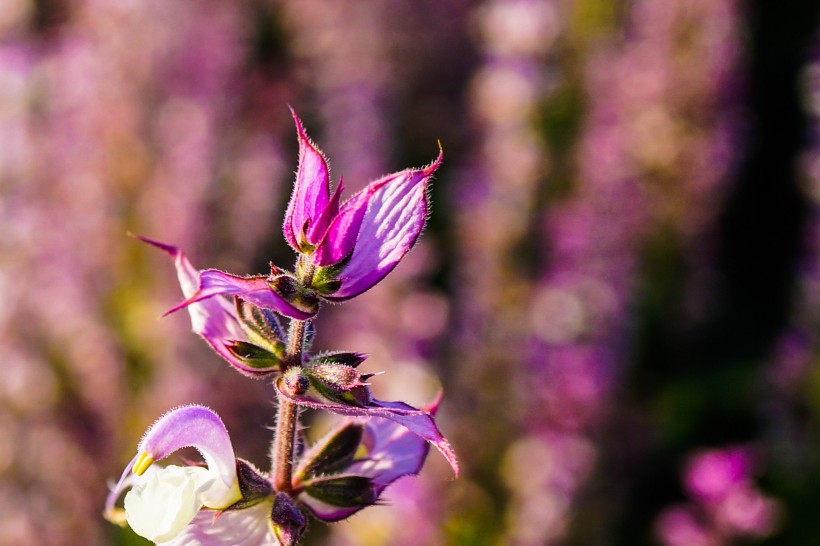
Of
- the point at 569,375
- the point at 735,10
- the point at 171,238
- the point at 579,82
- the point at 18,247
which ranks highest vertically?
the point at 735,10

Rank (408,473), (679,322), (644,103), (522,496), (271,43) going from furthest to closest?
1. (271,43)
2. (679,322)
3. (644,103)
4. (522,496)
5. (408,473)

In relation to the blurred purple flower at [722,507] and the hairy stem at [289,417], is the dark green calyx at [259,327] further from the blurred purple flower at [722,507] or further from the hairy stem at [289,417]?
the blurred purple flower at [722,507]

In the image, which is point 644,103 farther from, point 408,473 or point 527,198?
point 408,473

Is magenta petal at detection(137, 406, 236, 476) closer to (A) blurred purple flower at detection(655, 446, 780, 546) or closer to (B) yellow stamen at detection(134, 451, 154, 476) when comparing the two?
(B) yellow stamen at detection(134, 451, 154, 476)

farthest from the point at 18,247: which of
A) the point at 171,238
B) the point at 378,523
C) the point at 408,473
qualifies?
the point at 408,473

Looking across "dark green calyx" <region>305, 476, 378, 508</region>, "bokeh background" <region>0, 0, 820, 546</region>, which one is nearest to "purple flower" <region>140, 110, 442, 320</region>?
"dark green calyx" <region>305, 476, 378, 508</region>

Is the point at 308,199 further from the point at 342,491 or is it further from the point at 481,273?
the point at 481,273
